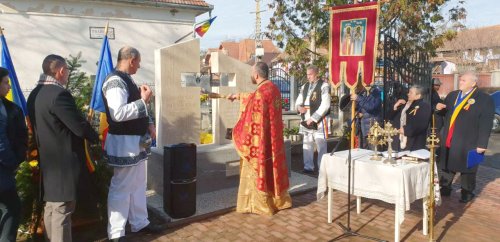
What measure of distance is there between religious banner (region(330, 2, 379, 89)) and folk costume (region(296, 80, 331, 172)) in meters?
0.67

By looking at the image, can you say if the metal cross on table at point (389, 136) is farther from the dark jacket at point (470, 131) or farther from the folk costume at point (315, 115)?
the folk costume at point (315, 115)

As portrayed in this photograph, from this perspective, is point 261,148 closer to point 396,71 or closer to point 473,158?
point 473,158

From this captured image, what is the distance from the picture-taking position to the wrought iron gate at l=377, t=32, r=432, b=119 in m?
7.25

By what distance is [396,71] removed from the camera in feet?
24.7

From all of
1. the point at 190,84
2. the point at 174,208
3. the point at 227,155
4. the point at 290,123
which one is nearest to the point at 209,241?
the point at 174,208

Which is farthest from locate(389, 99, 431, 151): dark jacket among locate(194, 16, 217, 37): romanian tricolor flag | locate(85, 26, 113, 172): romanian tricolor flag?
locate(194, 16, 217, 37): romanian tricolor flag

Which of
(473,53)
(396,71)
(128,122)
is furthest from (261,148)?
(473,53)

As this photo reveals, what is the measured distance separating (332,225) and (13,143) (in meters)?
3.48

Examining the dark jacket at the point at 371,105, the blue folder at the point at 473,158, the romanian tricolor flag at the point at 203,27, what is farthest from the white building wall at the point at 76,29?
the blue folder at the point at 473,158

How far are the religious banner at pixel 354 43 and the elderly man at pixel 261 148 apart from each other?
5.52 feet

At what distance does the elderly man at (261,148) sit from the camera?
489 cm

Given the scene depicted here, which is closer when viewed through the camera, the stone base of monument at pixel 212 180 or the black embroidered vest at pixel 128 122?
the black embroidered vest at pixel 128 122

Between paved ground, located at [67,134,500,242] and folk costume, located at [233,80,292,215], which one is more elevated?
folk costume, located at [233,80,292,215]

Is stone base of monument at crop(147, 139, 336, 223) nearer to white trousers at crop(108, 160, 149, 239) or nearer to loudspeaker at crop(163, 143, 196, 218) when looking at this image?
loudspeaker at crop(163, 143, 196, 218)
